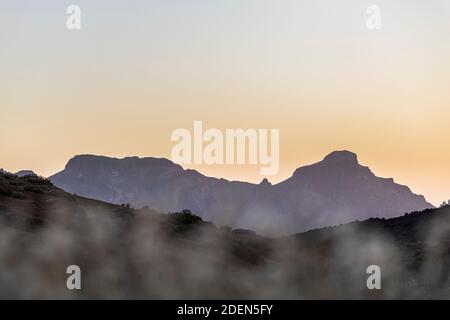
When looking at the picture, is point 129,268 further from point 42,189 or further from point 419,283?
point 419,283

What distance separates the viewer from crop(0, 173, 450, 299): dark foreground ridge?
93.6 ft

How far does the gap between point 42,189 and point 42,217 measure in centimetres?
798

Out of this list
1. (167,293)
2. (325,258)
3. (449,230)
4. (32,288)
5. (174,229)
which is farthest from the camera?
(449,230)

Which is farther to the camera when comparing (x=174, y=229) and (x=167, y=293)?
(x=174, y=229)

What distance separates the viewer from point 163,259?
1257 inches

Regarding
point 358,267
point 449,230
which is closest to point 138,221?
point 358,267

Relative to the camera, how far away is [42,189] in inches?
1693

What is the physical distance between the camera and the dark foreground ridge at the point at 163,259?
2854cm

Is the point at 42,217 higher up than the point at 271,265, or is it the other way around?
the point at 42,217

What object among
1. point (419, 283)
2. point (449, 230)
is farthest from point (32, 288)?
point (449, 230)
